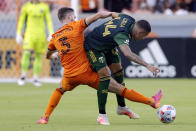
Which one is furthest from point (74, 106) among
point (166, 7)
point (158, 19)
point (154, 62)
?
point (166, 7)

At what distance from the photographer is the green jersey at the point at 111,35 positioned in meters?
8.01

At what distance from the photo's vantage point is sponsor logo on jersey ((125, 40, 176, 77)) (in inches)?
720

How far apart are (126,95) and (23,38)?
28.7ft

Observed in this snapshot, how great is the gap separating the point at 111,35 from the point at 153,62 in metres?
10.3

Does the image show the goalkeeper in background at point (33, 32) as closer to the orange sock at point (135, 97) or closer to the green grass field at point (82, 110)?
the green grass field at point (82, 110)

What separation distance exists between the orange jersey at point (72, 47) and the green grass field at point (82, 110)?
76cm

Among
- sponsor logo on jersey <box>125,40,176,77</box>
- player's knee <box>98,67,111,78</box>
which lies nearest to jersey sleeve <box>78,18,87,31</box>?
player's knee <box>98,67,111,78</box>

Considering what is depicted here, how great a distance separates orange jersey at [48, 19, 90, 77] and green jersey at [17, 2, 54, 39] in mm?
7417

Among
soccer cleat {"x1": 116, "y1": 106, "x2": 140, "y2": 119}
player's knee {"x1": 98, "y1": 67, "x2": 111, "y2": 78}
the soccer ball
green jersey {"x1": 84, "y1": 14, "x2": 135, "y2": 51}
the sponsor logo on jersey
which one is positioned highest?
green jersey {"x1": 84, "y1": 14, "x2": 135, "y2": 51}

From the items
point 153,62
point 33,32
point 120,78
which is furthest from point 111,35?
point 153,62

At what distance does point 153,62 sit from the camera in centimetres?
1830

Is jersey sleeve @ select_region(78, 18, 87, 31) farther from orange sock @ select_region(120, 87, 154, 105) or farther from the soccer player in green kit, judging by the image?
orange sock @ select_region(120, 87, 154, 105)

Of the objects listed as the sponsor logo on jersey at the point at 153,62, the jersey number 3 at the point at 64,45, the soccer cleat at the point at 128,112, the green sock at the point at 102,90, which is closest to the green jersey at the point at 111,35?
the jersey number 3 at the point at 64,45

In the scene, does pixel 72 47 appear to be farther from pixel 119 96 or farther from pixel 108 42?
pixel 119 96
